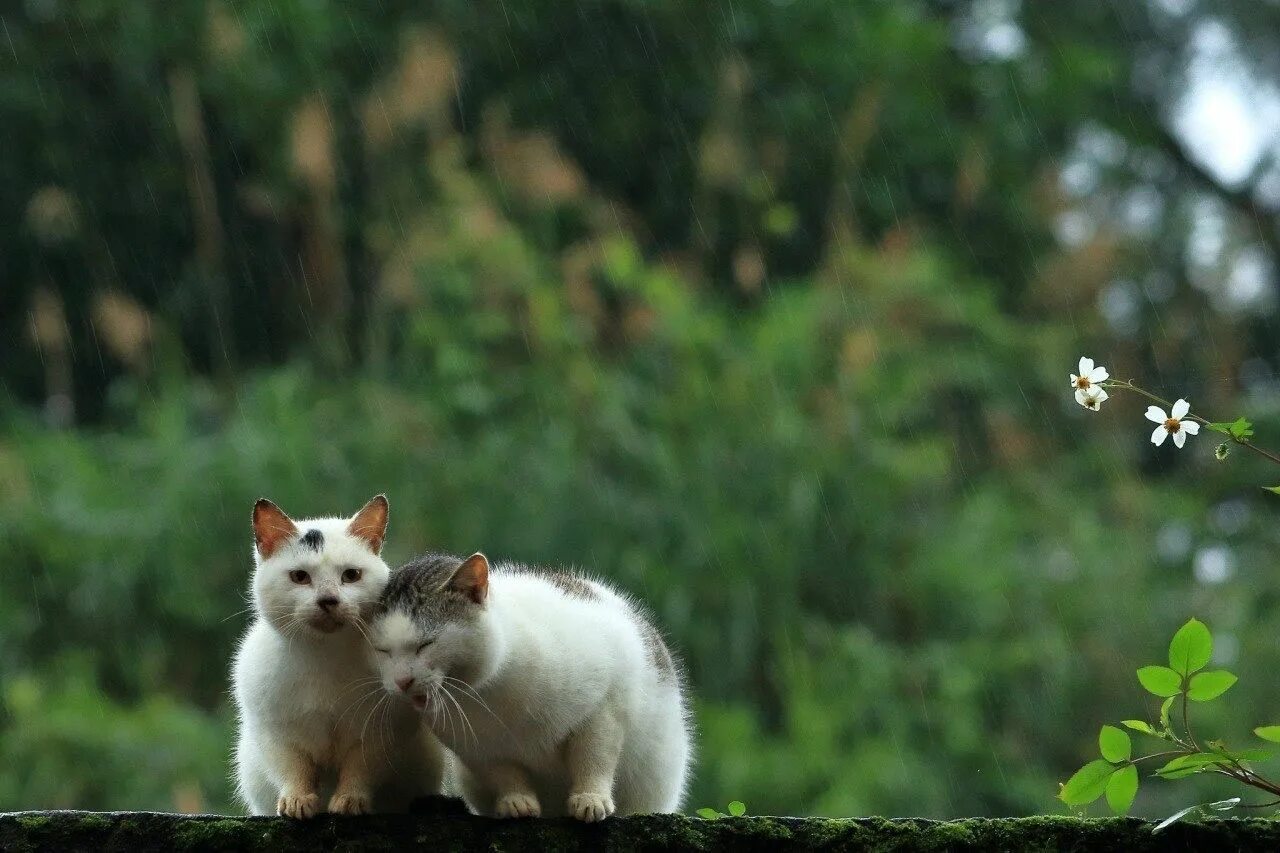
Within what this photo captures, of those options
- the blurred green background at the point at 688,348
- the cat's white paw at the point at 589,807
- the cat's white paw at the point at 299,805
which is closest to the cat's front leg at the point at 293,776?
the cat's white paw at the point at 299,805

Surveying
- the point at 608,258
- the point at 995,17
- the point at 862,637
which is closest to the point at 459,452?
the point at 608,258

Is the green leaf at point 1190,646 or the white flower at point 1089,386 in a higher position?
the white flower at point 1089,386

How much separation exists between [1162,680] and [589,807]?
519 millimetres

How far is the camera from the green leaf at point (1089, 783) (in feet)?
4.13

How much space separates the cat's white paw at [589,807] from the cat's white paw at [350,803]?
0.61 feet

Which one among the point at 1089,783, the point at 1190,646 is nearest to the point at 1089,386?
the point at 1190,646

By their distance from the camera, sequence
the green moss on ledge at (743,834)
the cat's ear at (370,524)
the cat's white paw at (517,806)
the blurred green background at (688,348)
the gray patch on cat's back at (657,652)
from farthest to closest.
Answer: the blurred green background at (688,348) → the gray patch on cat's back at (657,652) → the cat's ear at (370,524) → the cat's white paw at (517,806) → the green moss on ledge at (743,834)

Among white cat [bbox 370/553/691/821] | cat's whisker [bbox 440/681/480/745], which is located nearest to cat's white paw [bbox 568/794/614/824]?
white cat [bbox 370/553/691/821]

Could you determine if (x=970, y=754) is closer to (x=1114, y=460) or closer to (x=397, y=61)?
(x=1114, y=460)

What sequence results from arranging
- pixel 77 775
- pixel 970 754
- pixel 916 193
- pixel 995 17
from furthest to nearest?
pixel 995 17 < pixel 916 193 < pixel 970 754 < pixel 77 775

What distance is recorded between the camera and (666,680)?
5.32 feet

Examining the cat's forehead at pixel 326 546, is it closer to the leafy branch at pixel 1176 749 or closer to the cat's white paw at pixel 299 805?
the cat's white paw at pixel 299 805

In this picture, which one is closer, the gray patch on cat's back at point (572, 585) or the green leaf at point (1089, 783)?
the green leaf at point (1089, 783)

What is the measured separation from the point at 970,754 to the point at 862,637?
449 millimetres
